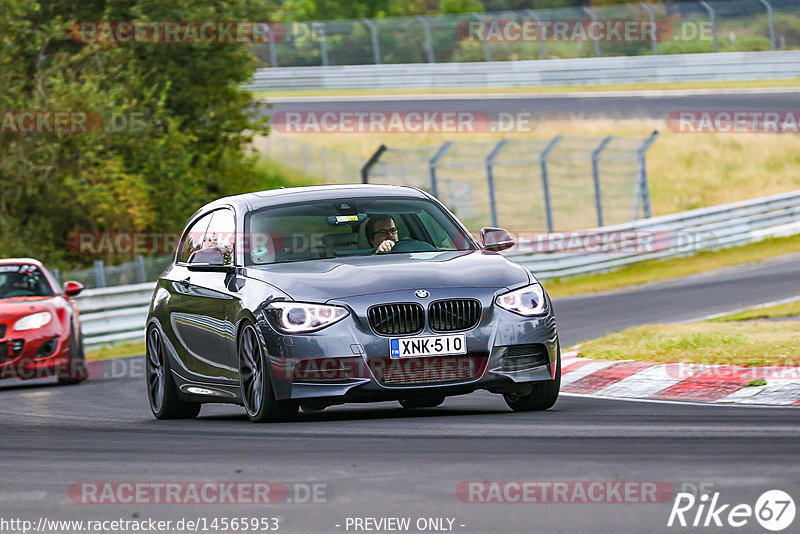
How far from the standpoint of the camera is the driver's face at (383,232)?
10.2 m

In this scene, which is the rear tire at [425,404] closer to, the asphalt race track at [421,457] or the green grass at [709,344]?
the asphalt race track at [421,457]

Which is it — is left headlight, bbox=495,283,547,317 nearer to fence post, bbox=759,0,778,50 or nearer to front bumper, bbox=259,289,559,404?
front bumper, bbox=259,289,559,404

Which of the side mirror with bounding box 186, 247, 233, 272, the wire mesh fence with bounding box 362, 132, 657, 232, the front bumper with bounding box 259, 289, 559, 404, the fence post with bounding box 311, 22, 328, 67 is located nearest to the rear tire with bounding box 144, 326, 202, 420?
the side mirror with bounding box 186, 247, 233, 272

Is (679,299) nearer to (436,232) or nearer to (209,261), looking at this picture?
(436,232)

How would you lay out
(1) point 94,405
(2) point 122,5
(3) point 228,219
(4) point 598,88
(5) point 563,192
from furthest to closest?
(4) point 598,88 < (5) point 563,192 < (2) point 122,5 < (1) point 94,405 < (3) point 228,219

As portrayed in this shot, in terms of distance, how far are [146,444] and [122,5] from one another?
24.4 meters

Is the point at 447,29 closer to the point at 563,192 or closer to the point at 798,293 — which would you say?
the point at 563,192

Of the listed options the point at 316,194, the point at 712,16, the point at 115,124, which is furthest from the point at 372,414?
the point at 712,16

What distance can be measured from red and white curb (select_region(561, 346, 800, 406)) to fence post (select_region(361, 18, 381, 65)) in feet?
114

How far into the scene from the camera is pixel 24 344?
1652 centimetres

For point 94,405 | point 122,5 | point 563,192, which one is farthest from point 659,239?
point 94,405

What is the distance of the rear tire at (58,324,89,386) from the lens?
661 inches

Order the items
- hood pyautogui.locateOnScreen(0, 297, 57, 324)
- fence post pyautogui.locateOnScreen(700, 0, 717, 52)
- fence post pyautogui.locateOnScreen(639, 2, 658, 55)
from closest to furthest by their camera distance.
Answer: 1. hood pyautogui.locateOnScreen(0, 297, 57, 324)
2. fence post pyautogui.locateOnScreen(639, 2, 658, 55)
3. fence post pyautogui.locateOnScreen(700, 0, 717, 52)

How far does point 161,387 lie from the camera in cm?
1138
